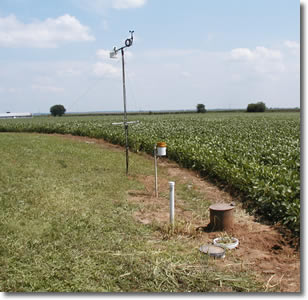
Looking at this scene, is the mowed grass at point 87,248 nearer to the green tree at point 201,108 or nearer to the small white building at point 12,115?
the small white building at point 12,115

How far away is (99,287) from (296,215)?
11.3 feet

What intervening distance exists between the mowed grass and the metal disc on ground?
0.10m

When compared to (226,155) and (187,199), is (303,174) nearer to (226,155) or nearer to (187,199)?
(187,199)

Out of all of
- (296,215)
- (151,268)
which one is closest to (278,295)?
(151,268)

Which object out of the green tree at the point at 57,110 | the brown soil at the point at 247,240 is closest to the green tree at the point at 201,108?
the green tree at the point at 57,110

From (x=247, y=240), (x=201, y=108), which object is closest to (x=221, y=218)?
(x=247, y=240)

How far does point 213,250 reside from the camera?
4.36 meters

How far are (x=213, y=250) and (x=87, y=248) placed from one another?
1.70 m

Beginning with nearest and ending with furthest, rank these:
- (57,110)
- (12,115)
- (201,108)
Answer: (12,115) → (57,110) → (201,108)

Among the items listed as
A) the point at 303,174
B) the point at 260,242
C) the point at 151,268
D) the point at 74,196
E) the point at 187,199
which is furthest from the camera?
the point at 187,199

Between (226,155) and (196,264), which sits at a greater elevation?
(226,155)

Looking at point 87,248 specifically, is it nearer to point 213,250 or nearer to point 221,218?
point 213,250

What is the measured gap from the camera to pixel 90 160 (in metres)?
11.5

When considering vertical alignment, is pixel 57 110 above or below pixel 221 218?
above
